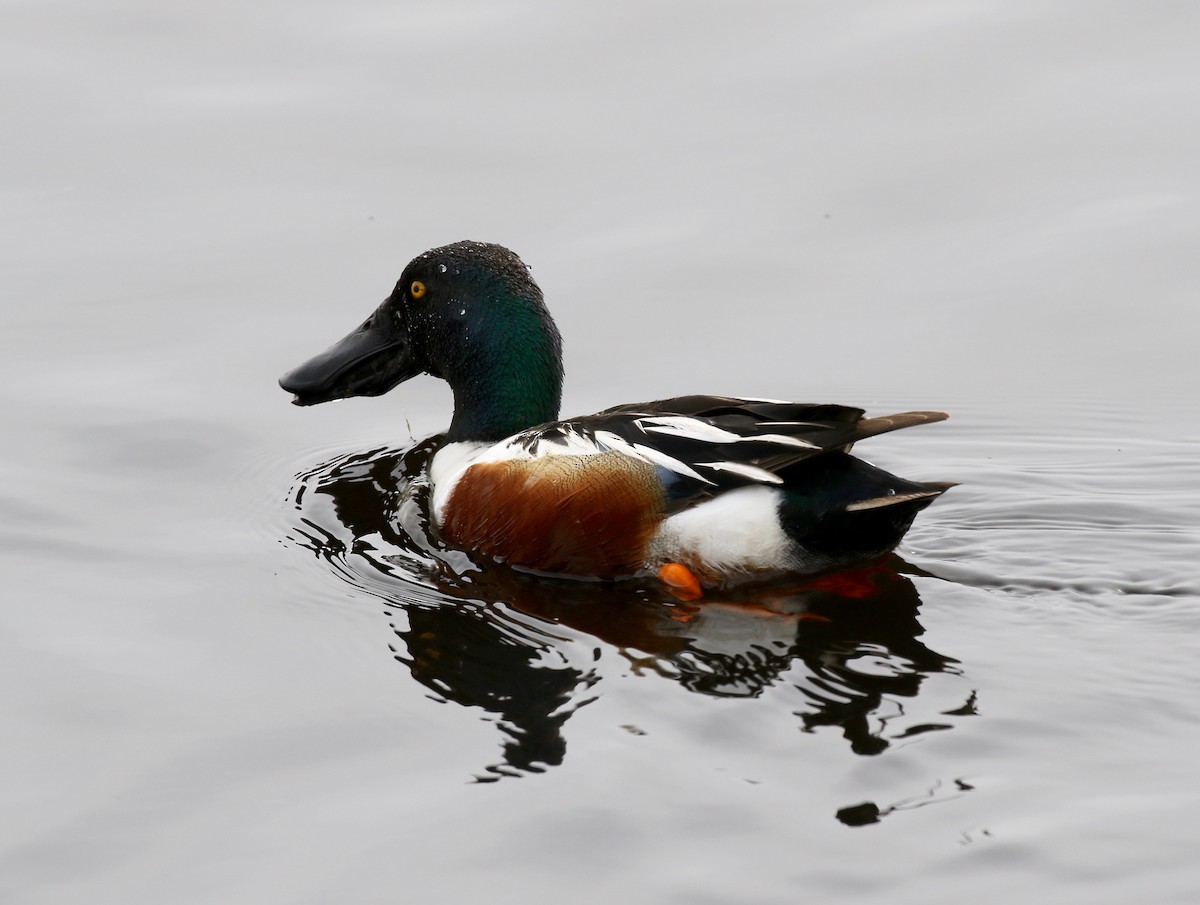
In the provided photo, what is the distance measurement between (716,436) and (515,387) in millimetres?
1330

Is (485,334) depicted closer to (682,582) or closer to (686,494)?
(686,494)

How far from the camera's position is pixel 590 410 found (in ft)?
28.5

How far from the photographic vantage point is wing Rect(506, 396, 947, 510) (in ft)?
21.5

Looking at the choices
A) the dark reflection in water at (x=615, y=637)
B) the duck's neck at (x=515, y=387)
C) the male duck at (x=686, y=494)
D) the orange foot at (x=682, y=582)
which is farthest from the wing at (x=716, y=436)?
the duck's neck at (x=515, y=387)

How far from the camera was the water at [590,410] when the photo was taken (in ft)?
16.9

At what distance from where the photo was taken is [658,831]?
199 inches

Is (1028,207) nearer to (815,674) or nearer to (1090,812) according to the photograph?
(815,674)

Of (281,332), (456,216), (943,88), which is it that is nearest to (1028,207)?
(943,88)

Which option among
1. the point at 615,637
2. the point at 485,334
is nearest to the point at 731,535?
the point at 615,637

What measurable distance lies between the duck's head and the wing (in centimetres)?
71

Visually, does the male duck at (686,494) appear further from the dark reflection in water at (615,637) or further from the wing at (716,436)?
the dark reflection in water at (615,637)

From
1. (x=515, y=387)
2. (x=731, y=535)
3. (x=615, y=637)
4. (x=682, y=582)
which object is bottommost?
(x=615, y=637)

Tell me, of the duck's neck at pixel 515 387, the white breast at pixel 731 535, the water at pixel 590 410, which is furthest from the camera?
the duck's neck at pixel 515 387

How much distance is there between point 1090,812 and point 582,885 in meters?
1.50
